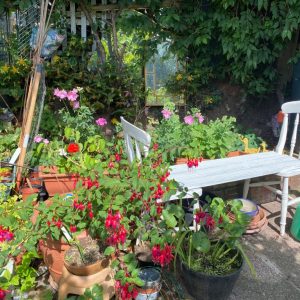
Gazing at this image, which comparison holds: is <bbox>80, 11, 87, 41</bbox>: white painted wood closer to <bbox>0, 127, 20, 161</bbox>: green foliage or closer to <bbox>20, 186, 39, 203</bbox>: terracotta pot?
<bbox>0, 127, 20, 161</bbox>: green foliage

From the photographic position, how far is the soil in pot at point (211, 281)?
82.2 inches

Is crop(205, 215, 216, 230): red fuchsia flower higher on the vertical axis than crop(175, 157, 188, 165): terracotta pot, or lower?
higher

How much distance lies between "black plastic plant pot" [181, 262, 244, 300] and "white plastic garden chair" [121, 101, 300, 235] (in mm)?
654

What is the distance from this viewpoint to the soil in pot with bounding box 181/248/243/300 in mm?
2088

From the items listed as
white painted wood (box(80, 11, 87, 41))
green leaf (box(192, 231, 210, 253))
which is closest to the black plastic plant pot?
green leaf (box(192, 231, 210, 253))

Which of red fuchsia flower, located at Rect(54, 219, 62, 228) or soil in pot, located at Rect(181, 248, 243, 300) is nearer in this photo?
red fuchsia flower, located at Rect(54, 219, 62, 228)

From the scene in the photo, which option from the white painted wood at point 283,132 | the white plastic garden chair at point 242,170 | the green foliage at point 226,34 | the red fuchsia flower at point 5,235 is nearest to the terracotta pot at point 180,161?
the white plastic garden chair at point 242,170

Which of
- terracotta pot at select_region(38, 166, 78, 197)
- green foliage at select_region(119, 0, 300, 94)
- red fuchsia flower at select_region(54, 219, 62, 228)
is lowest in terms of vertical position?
terracotta pot at select_region(38, 166, 78, 197)

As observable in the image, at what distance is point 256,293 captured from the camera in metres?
2.37

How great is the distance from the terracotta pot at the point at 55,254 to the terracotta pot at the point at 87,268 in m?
0.20

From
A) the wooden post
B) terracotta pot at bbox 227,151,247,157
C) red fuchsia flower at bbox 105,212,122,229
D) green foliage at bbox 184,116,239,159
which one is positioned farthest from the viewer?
terracotta pot at bbox 227,151,247,157

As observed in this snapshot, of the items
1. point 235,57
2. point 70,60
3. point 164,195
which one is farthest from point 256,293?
point 70,60

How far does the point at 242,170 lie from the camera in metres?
2.93

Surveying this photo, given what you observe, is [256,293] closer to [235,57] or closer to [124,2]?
[235,57]
